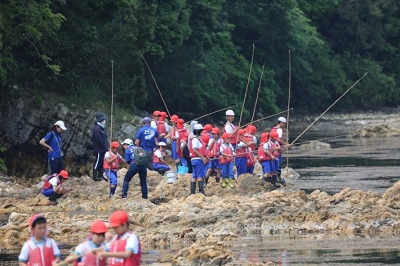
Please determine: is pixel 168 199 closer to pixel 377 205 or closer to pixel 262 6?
pixel 377 205

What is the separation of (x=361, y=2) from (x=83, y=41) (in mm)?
50190

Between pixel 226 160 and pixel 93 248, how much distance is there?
14.6m

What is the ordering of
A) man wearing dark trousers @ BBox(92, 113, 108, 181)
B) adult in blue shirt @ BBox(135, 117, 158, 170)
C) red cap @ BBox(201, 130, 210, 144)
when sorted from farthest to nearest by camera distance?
man wearing dark trousers @ BBox(92, 113, 108, 181)
adult in blue shirt @ BBox(135, 117, 158, 170)
red cap @ BBox(201, 130, 210, 144)

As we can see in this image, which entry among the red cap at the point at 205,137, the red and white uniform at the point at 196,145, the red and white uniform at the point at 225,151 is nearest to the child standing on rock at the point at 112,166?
the red and white uniform at the point at 196,145

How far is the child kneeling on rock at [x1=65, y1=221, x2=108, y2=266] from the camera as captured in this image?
46.8 ft

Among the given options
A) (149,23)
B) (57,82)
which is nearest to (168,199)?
(57,82)

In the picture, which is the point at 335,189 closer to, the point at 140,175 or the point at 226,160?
the point at 226,160

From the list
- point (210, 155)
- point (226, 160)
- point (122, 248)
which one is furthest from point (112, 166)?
point (122, 248)

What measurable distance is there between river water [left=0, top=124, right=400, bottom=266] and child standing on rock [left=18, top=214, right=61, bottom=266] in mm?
4391

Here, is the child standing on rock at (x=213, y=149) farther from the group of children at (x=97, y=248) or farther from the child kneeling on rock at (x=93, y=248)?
the child kneeling on rock at (x=93, y=248)

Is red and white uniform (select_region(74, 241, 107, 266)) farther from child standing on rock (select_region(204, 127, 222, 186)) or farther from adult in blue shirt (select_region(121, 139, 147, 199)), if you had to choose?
child standing on rock (select_region(204, 127, 222, 186))

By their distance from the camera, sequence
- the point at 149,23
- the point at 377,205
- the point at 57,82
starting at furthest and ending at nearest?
the point at 149,23 < the point at 57,82 < the point at 377,205

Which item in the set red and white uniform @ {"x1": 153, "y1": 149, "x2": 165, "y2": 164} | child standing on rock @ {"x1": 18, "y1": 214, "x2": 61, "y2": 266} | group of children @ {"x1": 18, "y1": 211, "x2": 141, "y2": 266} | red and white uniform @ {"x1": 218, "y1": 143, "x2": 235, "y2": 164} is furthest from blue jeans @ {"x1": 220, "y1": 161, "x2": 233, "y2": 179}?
child standing on rock @ {"x1": 18, "y1": 214, "x2": 61, "y2": 266}

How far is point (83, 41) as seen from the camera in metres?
42.4
